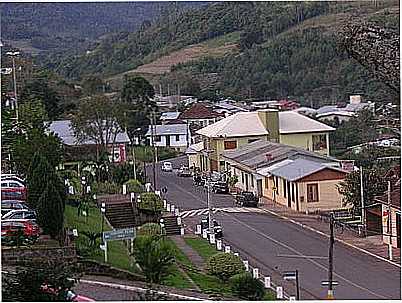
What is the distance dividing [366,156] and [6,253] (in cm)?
445

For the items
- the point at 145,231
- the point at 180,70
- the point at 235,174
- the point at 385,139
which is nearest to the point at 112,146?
the point at 180,70

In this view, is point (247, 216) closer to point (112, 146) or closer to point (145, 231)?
point (145, 231)

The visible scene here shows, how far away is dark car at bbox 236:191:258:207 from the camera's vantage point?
5.05 m

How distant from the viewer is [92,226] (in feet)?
13.6

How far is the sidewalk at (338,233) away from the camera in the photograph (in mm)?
4855

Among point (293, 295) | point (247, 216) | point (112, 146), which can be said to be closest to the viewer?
point (293, 295)

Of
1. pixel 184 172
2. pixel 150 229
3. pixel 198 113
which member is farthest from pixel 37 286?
pixel 198 113

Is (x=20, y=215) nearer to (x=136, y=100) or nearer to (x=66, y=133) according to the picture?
(x=66, y=133)

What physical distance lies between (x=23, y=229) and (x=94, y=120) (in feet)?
6.51

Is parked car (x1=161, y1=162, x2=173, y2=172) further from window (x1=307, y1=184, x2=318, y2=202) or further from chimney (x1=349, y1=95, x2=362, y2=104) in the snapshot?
chimney (x1=349, y1=95, x2=362, y2=104)

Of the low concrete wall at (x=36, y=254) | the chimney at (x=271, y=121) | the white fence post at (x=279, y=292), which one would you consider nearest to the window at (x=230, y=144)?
the chimney at (x=271, y=121)

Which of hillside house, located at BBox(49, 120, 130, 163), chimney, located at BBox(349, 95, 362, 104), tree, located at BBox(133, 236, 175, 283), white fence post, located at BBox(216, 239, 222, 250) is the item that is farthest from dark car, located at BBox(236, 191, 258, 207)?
chimney, located at BBox(349, 95, 362, 104)

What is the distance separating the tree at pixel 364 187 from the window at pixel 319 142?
0.33 metres

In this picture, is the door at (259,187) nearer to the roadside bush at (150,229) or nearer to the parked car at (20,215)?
the roadside bush at (150,229)
